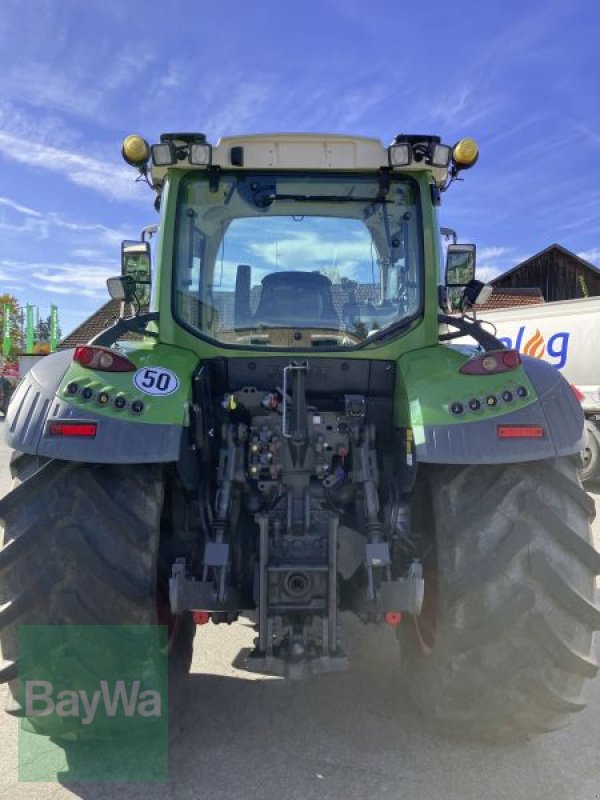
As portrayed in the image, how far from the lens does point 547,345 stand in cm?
Result: 1180

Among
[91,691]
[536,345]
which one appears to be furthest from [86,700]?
[536,345]

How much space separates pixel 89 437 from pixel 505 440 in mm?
1601

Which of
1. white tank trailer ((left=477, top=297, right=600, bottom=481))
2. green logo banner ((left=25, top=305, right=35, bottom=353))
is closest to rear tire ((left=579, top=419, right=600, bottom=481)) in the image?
white tank trailer ((left=477, top=297, right=600, bottom=481))

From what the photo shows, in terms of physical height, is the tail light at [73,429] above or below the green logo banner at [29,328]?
below

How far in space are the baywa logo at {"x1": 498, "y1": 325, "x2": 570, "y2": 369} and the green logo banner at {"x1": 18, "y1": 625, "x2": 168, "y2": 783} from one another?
9.39 metres

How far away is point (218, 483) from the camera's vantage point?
308 centimetres

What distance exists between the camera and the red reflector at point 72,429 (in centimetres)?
266

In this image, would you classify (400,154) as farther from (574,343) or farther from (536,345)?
(536,345)

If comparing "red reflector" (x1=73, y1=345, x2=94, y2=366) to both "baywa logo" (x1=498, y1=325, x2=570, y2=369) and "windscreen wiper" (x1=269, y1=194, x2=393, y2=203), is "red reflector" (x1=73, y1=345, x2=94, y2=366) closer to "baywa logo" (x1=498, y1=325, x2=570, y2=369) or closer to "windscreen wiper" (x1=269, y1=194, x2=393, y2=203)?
"windscreen wiper" (x1=269, y1=194, x2=393, y2=203)

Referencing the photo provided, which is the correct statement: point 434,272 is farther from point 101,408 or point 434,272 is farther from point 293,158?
point 101,408

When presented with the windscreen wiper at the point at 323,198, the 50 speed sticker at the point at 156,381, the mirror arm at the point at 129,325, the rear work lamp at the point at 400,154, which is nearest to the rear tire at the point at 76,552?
the 50 speed sticker at the point at 156,381

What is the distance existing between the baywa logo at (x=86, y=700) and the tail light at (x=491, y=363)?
1841 millimetres

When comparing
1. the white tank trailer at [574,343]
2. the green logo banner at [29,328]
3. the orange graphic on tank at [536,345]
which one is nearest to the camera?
the white tank trailer at [574,343]

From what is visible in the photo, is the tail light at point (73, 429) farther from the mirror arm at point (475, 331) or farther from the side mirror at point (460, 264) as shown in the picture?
the side mirror at point (460, 264)
